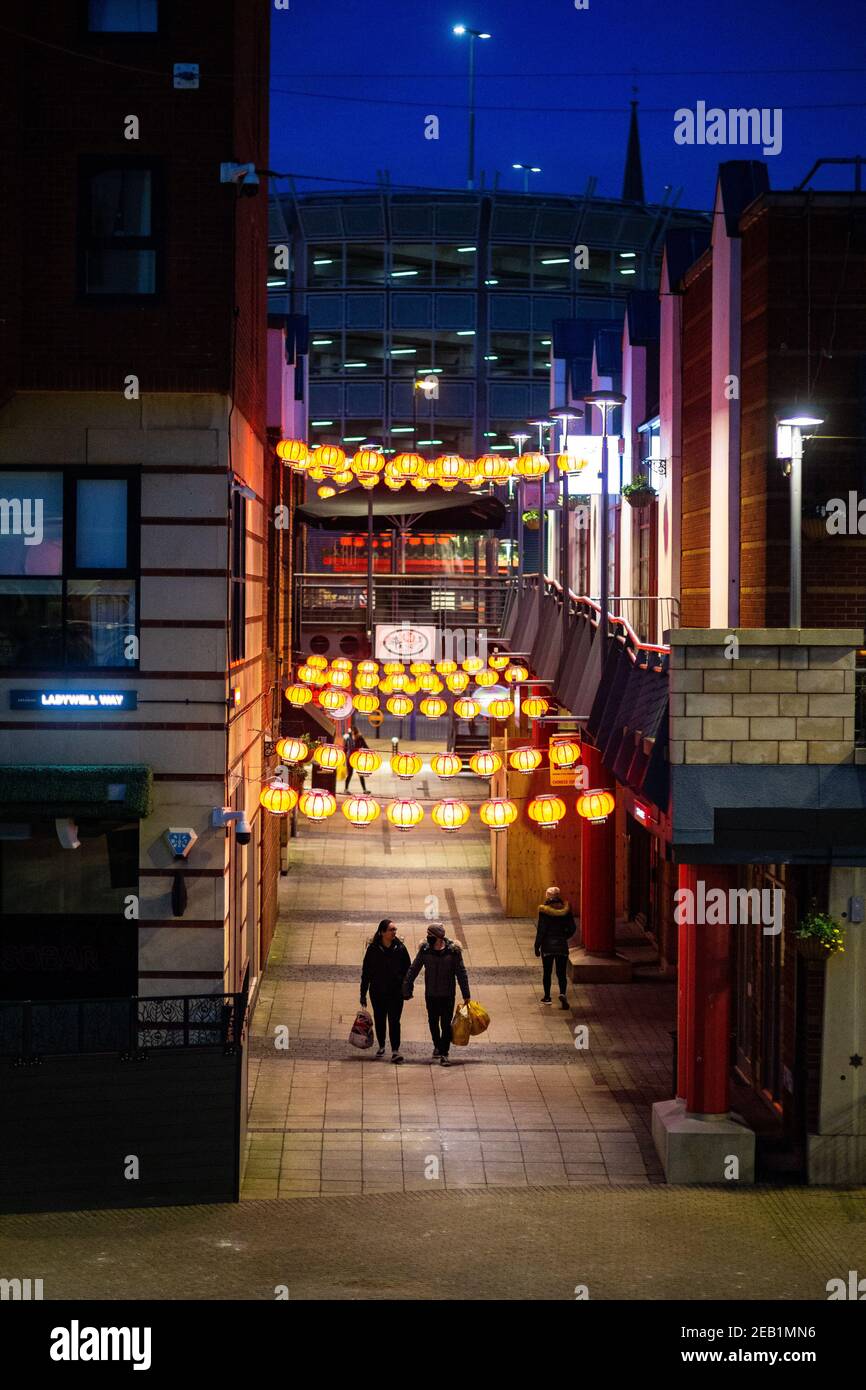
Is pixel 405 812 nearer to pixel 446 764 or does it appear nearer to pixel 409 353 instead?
pixel 446 764

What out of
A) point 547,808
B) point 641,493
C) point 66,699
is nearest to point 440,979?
point 547,808

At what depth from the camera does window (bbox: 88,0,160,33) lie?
1583 centimetres

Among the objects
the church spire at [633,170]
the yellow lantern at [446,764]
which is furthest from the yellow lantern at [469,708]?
the church spire at [633,170]

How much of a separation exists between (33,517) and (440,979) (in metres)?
7.34

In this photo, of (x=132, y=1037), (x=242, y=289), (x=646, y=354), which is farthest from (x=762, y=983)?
(x=646, y=354)

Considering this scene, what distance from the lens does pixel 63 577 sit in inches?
620

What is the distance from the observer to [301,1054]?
1930 centimetres

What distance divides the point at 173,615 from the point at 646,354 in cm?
1279

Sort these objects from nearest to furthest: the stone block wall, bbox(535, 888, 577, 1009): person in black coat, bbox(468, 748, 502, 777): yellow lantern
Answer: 1. the stone block wall
2. bbox(535, 888, 577, 1009): person in black coat
3. bbox(468, 748, 502, 777): yellow lantern

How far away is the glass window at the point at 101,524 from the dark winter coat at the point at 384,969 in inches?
231

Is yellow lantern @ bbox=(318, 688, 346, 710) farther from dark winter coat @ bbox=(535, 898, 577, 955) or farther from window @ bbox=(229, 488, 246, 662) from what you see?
window @ bbox=(229, 488, 246, 662)

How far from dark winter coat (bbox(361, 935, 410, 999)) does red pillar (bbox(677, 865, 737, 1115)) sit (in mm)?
4662

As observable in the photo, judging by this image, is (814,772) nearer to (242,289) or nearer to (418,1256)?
(418,1256)

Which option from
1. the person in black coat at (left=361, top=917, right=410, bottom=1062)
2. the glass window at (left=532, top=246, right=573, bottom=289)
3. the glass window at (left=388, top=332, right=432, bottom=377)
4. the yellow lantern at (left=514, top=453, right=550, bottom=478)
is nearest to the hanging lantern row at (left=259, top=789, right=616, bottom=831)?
the person in black coat at (left=361, top=917, right=410, bottom=1062)
